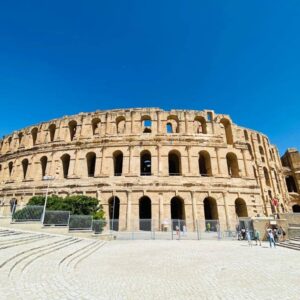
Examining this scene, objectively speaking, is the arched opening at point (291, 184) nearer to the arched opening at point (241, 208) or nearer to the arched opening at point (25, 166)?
the arched opening at point (241, 208)

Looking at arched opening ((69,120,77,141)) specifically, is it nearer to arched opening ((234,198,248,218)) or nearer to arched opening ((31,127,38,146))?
arched opening ((31,127,38,146))

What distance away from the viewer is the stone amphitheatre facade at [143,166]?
20969mm

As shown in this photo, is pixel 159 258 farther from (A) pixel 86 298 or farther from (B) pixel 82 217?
(B) pixel 82 217

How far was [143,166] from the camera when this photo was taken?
94.0ft

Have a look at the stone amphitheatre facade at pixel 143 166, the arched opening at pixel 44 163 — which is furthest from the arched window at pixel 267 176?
the arched opening at pixel 44 163

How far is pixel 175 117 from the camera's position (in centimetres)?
2541

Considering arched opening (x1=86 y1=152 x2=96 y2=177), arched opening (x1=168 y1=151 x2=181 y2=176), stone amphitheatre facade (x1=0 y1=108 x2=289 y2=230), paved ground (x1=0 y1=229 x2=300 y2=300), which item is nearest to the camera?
paved ground (x1=0 y1=229 x2=300 y2=300)

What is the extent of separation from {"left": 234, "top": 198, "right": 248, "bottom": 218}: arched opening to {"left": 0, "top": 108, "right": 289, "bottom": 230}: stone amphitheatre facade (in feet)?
0.35

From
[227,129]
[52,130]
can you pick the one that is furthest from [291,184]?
[52,130]

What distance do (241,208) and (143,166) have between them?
13.4 m

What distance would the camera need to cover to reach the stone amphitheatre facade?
21.0 m

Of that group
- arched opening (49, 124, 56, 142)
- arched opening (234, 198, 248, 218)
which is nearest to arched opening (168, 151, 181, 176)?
arched opening (234, 198, 248, 218)

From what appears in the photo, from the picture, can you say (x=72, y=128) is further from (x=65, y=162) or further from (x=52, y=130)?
(x=65, y=162)

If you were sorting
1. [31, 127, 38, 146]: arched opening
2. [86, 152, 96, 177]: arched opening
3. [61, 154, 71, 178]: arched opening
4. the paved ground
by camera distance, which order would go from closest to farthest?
the paved ground, [86, 152, 96, 177]: arched opening, [61, 154, 71, 178]: arched opening, [31, 127, 38, 146]: arched opening
